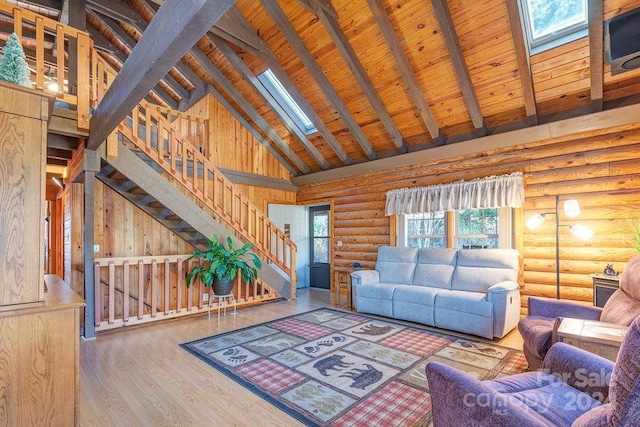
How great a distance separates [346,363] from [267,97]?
15.1 ft

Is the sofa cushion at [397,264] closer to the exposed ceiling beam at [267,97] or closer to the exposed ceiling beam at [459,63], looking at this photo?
the exposed ceiling beam at [459,63]

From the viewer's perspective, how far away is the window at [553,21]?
340 centimetres

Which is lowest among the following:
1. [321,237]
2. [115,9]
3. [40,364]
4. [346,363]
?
[346,363]

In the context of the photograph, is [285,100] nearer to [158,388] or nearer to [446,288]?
[446,288]

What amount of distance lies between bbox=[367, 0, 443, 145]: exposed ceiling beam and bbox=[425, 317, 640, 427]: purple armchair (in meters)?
3.55

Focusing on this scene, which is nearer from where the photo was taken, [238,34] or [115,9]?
[238,34]

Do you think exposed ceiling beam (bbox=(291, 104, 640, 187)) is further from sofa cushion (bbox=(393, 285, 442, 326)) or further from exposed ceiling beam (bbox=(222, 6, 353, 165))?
sofa cushion (bbox=(393, 285, 442, 326))

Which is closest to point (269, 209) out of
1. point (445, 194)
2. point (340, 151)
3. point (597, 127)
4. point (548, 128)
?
point (340, 151)

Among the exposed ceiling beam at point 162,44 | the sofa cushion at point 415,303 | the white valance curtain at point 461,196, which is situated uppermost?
the exposed ceiling beam at point 162,44

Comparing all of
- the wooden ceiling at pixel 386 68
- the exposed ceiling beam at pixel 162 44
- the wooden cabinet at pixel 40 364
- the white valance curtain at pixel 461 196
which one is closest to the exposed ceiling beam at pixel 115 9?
the wooden ceiling at pixel 386 68

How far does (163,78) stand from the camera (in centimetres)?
552

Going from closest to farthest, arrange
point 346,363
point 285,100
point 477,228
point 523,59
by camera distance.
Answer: point 346,363
point 523,59
point 477,228
point 285,100

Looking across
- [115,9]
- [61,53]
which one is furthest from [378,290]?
[115,9]

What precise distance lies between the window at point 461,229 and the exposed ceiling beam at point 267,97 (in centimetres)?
221
